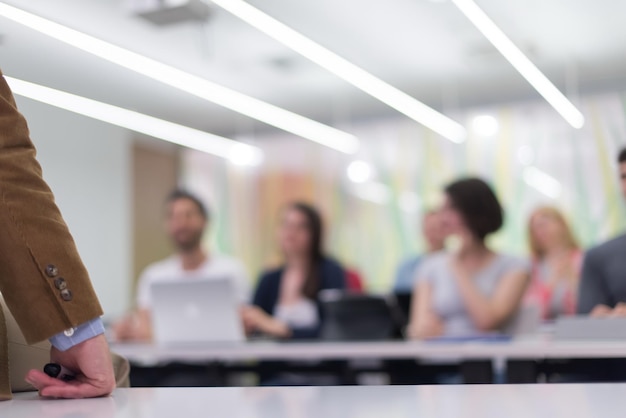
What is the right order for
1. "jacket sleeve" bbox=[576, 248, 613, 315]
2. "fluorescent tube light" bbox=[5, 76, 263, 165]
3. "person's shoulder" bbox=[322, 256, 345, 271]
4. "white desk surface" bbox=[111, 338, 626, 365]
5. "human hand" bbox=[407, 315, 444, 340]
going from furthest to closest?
"fluorescent tube light" bbox=[5, 76, 263, 165] < "person's shoulder" bbox=[322, 256, 345, 271] < "human hand" bbox=[407, 315, 444, 340] < "jacket sleeve" bbox=[576, 248, 613, 315] < "white desk surface" bbox=[111, 338, 626, 365]

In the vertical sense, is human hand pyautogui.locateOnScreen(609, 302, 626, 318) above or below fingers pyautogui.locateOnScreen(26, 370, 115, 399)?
below

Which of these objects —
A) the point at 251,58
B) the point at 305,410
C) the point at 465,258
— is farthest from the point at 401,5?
the point at 305,410

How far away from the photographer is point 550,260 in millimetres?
5305

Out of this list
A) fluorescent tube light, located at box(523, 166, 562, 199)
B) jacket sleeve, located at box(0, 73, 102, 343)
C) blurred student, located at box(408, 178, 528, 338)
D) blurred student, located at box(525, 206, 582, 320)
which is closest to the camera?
jacket sleeve, located at box(0, 73, 102, 343)

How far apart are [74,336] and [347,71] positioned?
479 centimetres

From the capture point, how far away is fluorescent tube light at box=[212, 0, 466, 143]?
4.19 meters

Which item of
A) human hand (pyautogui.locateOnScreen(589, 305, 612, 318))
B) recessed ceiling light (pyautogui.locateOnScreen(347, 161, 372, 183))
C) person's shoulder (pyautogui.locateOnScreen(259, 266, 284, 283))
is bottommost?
human hand (pyautogui.locateOnScreen(589, 305, 612, 318))

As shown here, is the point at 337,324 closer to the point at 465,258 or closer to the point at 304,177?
the point at 465,258

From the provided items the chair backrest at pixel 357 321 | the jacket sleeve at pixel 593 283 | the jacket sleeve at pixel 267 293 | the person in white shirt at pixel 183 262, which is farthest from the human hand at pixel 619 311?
the person in white shirt at pixel 183 262

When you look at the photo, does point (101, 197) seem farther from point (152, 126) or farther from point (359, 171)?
point (359, 171)

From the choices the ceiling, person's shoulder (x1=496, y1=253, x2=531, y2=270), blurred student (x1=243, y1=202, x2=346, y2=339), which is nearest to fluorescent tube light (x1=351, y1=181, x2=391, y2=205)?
the ceiling

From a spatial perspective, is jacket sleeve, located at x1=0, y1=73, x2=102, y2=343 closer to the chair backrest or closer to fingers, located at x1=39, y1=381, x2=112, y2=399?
fingers, located at x1=39, y1=381, x2=112, y2=399

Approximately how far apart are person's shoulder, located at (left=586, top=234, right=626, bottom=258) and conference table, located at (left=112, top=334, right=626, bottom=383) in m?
0.34

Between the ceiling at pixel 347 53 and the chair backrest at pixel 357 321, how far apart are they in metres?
1.93
